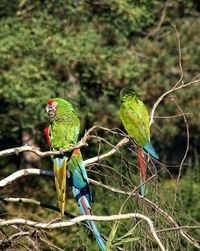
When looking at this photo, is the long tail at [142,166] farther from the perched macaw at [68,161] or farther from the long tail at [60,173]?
the long tail at [60,173]

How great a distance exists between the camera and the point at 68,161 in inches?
159

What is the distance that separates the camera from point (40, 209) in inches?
365

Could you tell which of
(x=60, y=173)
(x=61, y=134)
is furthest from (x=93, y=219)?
(x=61, y=134)

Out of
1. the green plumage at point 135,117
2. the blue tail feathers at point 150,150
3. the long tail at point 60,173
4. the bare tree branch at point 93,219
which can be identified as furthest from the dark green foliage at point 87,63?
the bare tree branch at point 93,219

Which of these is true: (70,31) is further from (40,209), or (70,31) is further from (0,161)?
(0,161)

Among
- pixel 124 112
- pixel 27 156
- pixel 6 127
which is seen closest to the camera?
pixel 124 112

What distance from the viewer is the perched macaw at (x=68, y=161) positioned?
3959 millimetres

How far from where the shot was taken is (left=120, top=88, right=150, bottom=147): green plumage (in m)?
4.50

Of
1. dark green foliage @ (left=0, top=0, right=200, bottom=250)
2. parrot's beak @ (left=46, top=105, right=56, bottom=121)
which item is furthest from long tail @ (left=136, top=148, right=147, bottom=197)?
dark green foliage @ (left=0, top=0, right=200, bottom=250)

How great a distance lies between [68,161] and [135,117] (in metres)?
0.76

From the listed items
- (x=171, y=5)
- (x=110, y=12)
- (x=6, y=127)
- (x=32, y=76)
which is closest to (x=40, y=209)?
(x=6, y=127)

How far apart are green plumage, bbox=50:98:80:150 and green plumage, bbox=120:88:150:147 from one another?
0.46 m

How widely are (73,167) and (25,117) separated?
478 centimetres

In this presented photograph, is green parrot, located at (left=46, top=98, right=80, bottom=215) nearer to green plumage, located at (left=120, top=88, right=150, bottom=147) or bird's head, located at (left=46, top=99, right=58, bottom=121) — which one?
bird's head, located at (left=46, top=99, right=58, bottom=121)
